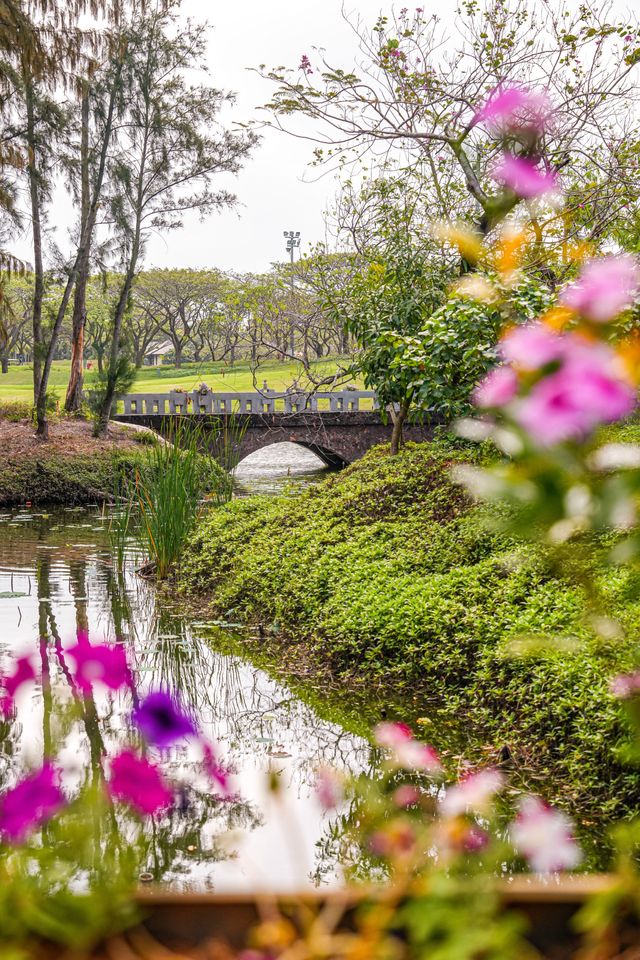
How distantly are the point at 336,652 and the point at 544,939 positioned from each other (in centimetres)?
355

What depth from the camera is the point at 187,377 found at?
1660 inches

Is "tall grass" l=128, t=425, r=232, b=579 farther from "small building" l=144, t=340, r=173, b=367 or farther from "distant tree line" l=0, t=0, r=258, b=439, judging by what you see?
"small building" l=144, t=340, r=173, b=367

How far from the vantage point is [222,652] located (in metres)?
4.82

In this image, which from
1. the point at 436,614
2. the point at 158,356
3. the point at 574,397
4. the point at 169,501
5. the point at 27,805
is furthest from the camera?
the point at 158,356

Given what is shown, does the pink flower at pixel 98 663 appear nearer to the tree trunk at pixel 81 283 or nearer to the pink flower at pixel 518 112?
the pink flower at pixel 518 112

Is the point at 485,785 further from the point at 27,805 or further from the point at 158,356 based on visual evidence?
the point at 158,356

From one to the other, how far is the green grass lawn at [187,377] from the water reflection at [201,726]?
27957 millimetres

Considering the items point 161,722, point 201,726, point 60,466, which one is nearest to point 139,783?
point 161,722

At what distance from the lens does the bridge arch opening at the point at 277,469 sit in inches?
634

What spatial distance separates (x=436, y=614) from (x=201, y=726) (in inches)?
48.9

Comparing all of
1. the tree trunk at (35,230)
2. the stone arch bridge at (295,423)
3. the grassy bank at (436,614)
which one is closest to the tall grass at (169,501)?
the grassy bank at (436,614)

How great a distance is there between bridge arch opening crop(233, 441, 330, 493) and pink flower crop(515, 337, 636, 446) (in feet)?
38.3

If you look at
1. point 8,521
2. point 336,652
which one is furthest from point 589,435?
point 8,521

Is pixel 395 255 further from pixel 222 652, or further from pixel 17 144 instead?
pixel 17 144
